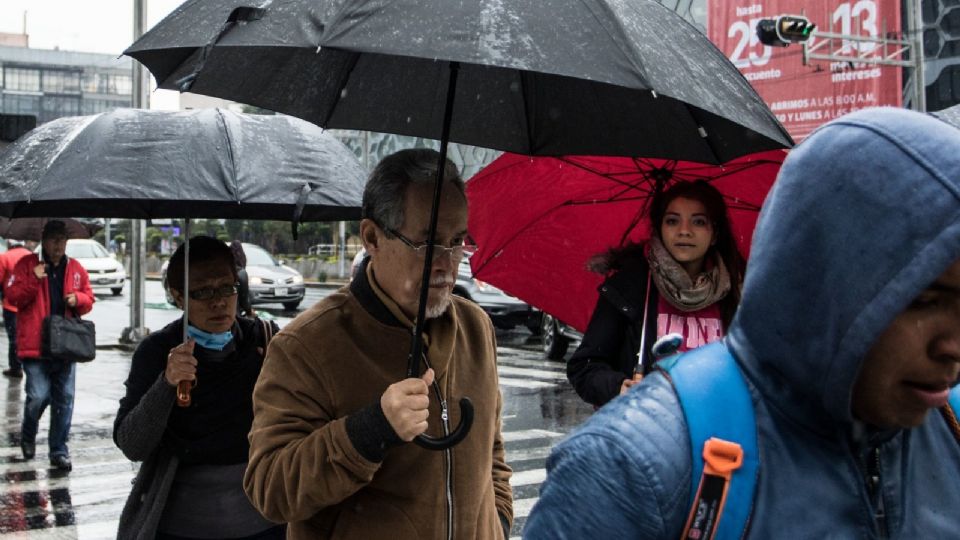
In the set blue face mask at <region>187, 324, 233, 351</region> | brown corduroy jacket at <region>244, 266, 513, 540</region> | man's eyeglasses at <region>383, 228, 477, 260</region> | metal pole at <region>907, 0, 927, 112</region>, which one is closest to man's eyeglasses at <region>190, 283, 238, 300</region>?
blue face mask at <region>187, 324, 233, 351</region>

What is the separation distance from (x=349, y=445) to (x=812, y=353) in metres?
1.28

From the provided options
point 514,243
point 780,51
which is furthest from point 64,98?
point 514,243

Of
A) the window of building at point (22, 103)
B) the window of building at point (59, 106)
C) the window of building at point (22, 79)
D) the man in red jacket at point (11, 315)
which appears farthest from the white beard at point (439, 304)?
the window of building at point (22, 79)

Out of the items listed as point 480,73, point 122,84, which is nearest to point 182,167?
point 480,73

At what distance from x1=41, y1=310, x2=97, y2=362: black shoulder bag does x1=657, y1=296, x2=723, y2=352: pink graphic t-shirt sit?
6241mm

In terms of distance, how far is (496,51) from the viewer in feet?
7.52

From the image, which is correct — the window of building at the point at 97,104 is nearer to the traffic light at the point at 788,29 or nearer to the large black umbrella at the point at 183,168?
the traffic light at the point at 788,29

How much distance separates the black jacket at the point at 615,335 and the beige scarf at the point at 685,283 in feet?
0.25

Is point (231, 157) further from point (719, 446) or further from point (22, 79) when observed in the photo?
point (22, 79)

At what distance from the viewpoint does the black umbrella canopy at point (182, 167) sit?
3.85 m

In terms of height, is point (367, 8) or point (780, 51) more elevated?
point (780, 51)

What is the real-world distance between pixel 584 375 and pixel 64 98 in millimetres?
123360

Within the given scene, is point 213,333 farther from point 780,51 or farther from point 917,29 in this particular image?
point 780,51

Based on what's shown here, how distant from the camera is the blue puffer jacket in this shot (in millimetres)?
1327
